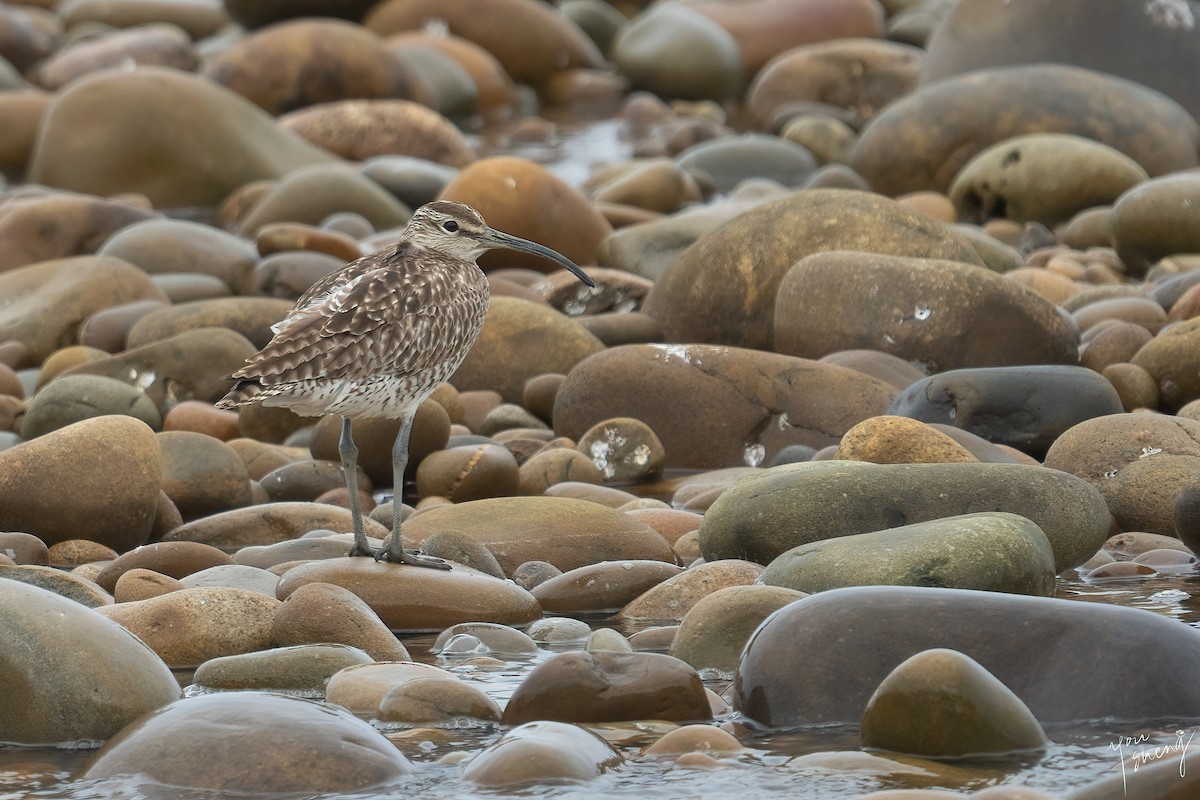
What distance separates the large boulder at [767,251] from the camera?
41.5ft

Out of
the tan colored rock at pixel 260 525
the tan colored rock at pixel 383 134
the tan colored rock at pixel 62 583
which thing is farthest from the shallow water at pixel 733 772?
the tan colored rock at pixel 383 134

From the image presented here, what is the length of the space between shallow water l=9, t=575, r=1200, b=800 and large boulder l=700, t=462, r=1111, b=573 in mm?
2044

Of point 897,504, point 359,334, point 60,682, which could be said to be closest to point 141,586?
point 359,334

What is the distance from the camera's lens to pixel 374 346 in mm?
7992

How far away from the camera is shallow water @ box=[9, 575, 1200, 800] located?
17.9 ft

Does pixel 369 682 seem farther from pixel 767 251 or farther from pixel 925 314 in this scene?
pixel 767 251

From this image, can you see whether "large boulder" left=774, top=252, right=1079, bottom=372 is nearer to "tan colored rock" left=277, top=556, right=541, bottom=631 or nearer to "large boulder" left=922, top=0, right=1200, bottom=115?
"tan colored rock" left=277, top=556, right=541, bottom=631

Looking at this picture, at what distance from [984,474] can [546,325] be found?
4771 millimetres

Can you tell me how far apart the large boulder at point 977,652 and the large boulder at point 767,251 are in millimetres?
6438

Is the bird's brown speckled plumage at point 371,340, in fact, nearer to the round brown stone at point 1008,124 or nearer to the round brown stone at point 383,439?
the round brown stone at point 383,439

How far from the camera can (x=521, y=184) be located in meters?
15.6

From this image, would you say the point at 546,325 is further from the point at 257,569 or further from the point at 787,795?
the point at 787,795

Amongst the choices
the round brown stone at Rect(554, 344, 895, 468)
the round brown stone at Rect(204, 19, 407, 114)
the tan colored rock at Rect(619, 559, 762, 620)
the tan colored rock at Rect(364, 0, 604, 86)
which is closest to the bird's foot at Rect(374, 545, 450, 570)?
the tan colored rock at Rect(619, 559, 762, 620)

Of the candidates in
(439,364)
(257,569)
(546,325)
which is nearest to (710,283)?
(546,325)
